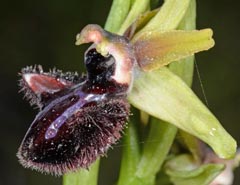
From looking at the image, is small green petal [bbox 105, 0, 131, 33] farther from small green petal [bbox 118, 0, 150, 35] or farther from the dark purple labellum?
the dark purple labellum

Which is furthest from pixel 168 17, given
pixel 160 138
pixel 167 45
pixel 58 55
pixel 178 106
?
pixel 58 55

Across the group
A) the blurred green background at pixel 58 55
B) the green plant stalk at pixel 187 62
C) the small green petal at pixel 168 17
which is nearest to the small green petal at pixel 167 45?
the small green petal at pixel 168 17

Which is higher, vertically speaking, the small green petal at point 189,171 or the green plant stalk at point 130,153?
the green plant stalk at point 130,153

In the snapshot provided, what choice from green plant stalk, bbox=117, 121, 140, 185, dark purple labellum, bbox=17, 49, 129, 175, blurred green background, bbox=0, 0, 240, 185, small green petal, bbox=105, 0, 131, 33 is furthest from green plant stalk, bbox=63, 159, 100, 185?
blurred green background, bbox=0, 0, 240, 185

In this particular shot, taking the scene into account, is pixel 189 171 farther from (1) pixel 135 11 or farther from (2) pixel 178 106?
(1) pixel 135 11

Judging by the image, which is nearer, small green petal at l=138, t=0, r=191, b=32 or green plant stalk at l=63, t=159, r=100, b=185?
small green petal at l=138, t=0, r=191, b=32

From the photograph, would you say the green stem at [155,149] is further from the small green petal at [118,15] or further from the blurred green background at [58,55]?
the blurred green background at [58,55]
